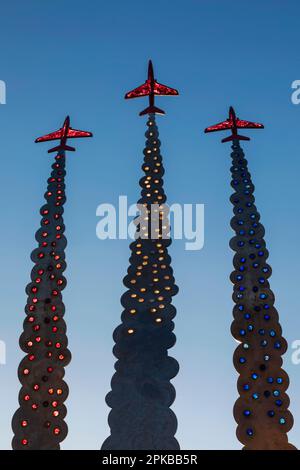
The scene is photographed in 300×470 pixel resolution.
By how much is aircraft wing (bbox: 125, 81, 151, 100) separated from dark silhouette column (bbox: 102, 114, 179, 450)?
4.82 meters

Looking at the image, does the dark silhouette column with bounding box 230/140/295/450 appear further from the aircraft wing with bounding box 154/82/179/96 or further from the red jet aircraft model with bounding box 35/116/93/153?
the red jet aircraft model with bounding box 35/116/93/153

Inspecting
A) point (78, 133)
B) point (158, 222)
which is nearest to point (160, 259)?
point (158, 222)

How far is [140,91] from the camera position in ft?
73.6

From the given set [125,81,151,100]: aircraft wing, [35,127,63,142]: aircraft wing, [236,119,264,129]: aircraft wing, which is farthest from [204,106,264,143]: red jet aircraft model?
[35,127,63,142]: aircraft wing

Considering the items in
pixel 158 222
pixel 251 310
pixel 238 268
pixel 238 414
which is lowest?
pixel 238 414

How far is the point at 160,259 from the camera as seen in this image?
17938 mm

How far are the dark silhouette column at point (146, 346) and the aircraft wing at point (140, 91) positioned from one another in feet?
15.8

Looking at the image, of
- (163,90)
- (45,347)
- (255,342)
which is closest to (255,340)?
(255,342)

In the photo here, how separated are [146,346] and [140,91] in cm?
1075

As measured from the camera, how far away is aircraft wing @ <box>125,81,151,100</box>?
22344 millimetres

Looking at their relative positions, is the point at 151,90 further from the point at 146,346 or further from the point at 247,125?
the point at 146,346

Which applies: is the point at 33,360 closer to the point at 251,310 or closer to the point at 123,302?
the point at 123,302
